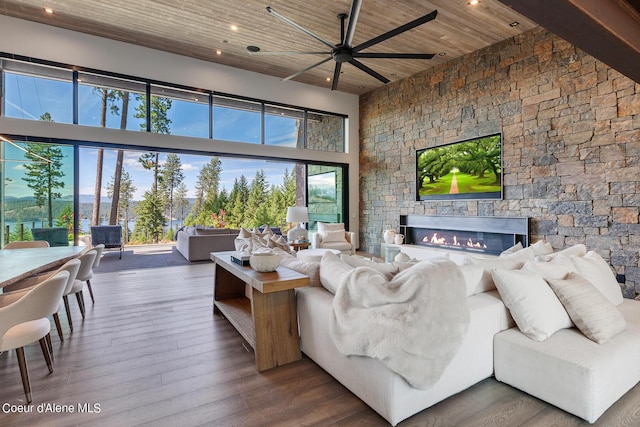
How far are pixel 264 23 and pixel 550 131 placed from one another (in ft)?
15.7

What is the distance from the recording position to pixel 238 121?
702 cm

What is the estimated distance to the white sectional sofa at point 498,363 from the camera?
168cm

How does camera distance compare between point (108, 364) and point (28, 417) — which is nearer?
point (28, 417)

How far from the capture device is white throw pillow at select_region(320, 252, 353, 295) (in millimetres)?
2191

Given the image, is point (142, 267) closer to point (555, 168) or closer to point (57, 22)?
point (57, 22)

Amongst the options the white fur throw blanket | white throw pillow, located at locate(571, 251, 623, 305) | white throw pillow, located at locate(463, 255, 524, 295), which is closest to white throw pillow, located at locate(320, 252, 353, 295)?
the white fur throw blanket

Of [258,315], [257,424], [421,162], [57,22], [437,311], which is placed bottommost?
[257,424]

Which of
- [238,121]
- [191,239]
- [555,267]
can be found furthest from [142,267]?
[555,267]

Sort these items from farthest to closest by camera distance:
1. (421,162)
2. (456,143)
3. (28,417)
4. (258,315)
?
1. (421,162)
2. (456,143)
3. (258,315)
4. (28,417)

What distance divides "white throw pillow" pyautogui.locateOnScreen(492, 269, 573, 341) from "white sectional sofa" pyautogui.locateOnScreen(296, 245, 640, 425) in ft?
0.12

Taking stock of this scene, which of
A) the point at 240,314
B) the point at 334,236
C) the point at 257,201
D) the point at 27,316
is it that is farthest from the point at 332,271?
the point at 257,201

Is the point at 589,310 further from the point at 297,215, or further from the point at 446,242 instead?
the point at 297,215

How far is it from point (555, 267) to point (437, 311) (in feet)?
4.42

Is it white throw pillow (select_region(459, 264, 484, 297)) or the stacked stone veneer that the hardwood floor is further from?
the stacked stone veneer
